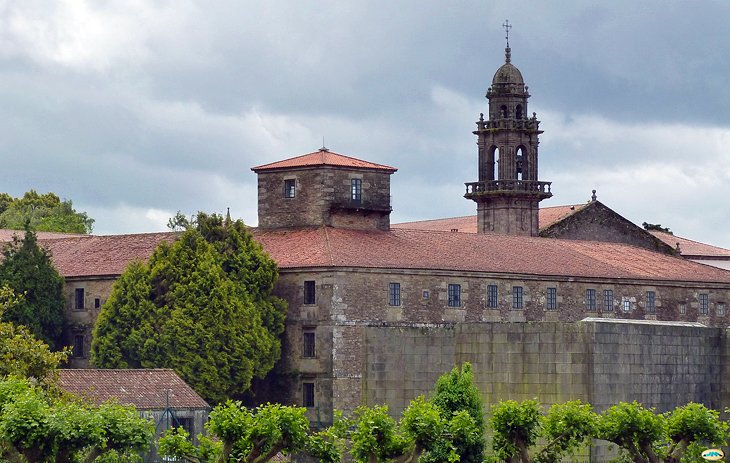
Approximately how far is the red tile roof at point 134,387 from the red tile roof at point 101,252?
14.9 metres

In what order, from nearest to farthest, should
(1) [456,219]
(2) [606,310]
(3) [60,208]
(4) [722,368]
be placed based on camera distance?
(4) [722,368] → (2) [606,310] → (1) [456,219] → (3) [60,208]

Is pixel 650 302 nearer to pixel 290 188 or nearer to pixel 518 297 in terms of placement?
pixel 518 297

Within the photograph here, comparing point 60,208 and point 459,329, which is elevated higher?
point 60,208

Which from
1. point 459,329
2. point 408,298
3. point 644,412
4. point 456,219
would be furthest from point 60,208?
point 644,412

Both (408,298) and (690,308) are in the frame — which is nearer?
(408,298)

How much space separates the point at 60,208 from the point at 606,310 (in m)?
51.7

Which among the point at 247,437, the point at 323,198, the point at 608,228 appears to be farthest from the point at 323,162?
the point at 247,437

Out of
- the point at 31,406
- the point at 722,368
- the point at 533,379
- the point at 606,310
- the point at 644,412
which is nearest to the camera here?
the point at 31,406

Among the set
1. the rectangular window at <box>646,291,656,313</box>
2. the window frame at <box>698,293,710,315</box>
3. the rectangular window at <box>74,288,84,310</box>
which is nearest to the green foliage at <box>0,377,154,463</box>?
the rectangular window at <box>74,288,84,310</box>

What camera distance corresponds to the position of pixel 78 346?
3460 inches

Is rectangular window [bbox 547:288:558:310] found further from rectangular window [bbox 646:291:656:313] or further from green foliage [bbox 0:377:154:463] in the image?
green foliage [bbox 0:377:154:463]

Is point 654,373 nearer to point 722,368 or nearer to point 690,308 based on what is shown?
point 722,368

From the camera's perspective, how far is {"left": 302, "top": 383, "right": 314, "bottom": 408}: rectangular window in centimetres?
8244

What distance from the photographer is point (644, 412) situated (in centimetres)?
5978
